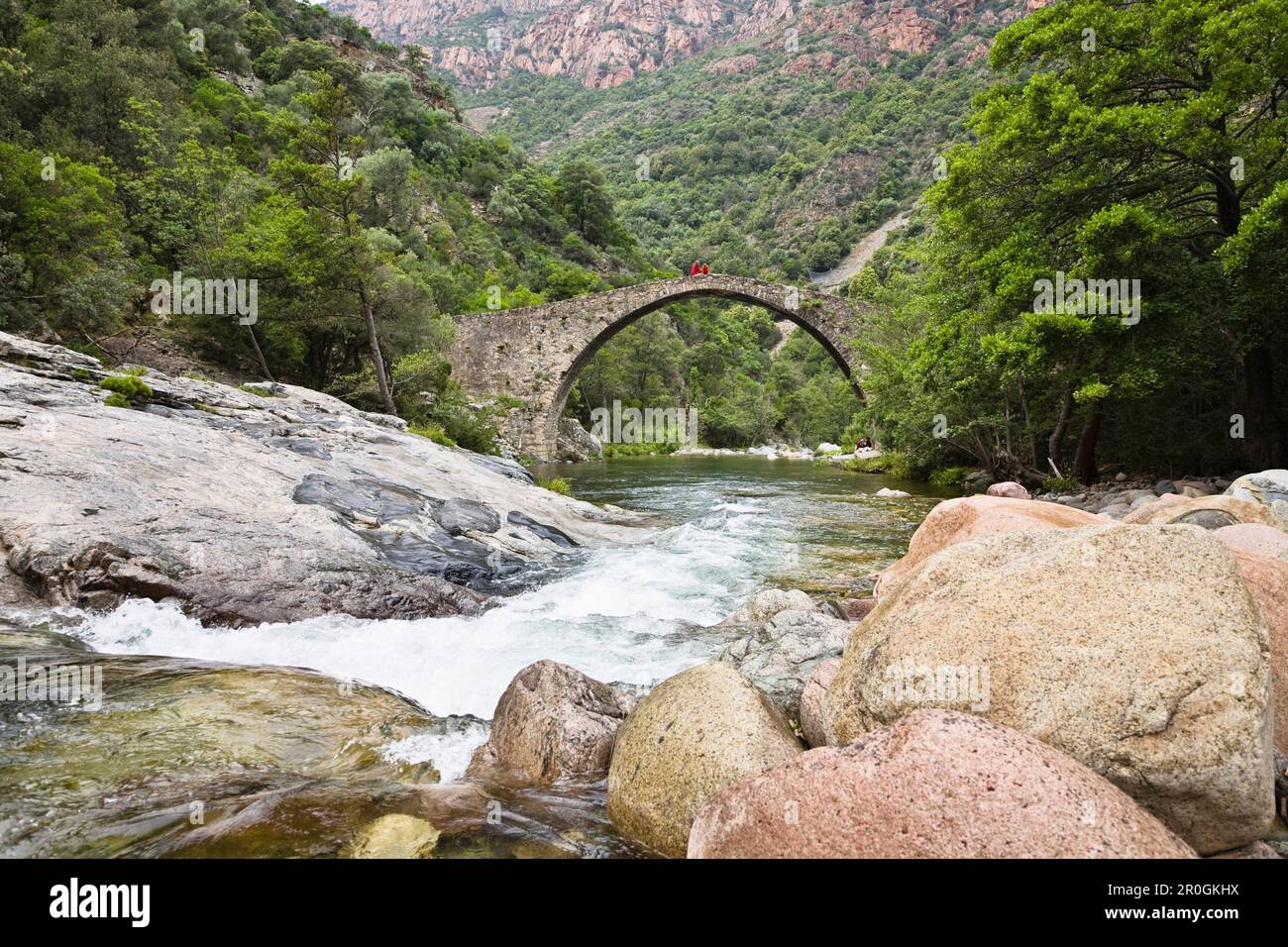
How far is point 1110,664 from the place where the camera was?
2.56 meters

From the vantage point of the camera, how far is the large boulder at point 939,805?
2041mm

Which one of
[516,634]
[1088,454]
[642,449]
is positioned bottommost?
[516,634]

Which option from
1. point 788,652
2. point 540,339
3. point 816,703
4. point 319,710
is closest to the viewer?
point 816,703

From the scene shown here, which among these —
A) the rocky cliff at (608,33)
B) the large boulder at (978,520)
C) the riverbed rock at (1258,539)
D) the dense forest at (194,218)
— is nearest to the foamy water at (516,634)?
the large boulder at (978,520)

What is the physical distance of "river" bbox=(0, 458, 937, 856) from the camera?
271cm

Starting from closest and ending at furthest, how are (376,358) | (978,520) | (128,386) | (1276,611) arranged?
(1276,611) → (978,520) → (128,386) → (376,358)

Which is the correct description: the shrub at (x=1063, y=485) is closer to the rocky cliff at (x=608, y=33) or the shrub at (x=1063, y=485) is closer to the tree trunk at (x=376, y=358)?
the tree trunk at (x=376, y=358)

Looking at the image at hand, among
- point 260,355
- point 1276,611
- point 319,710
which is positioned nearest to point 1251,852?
point 1276,611

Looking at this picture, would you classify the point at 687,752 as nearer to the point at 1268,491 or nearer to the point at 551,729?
the point at 551,729

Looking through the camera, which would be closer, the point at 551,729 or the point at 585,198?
the point at 551,729

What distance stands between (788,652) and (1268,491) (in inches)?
241

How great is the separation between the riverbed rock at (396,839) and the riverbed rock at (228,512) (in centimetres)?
406
